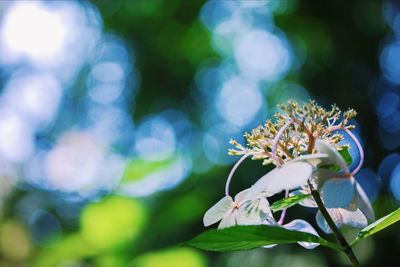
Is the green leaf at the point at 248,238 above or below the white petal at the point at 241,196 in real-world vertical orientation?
below

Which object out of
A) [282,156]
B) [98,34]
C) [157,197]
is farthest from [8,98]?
[282,156]

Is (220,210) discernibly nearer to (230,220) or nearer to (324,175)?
(230,220)

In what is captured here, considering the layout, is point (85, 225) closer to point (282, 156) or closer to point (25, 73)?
point (282, 156)

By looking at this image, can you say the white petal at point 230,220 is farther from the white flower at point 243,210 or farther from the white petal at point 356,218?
the white petal at point 356,218

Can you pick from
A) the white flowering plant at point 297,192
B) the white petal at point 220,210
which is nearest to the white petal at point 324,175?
the white flowering plant at point 297,192

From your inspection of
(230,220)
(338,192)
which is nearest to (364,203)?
(338,192)

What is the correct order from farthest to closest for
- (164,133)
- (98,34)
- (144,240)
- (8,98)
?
(8,98), (98,34), (164,133), (144,240)

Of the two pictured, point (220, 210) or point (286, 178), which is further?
point (220, 210)
